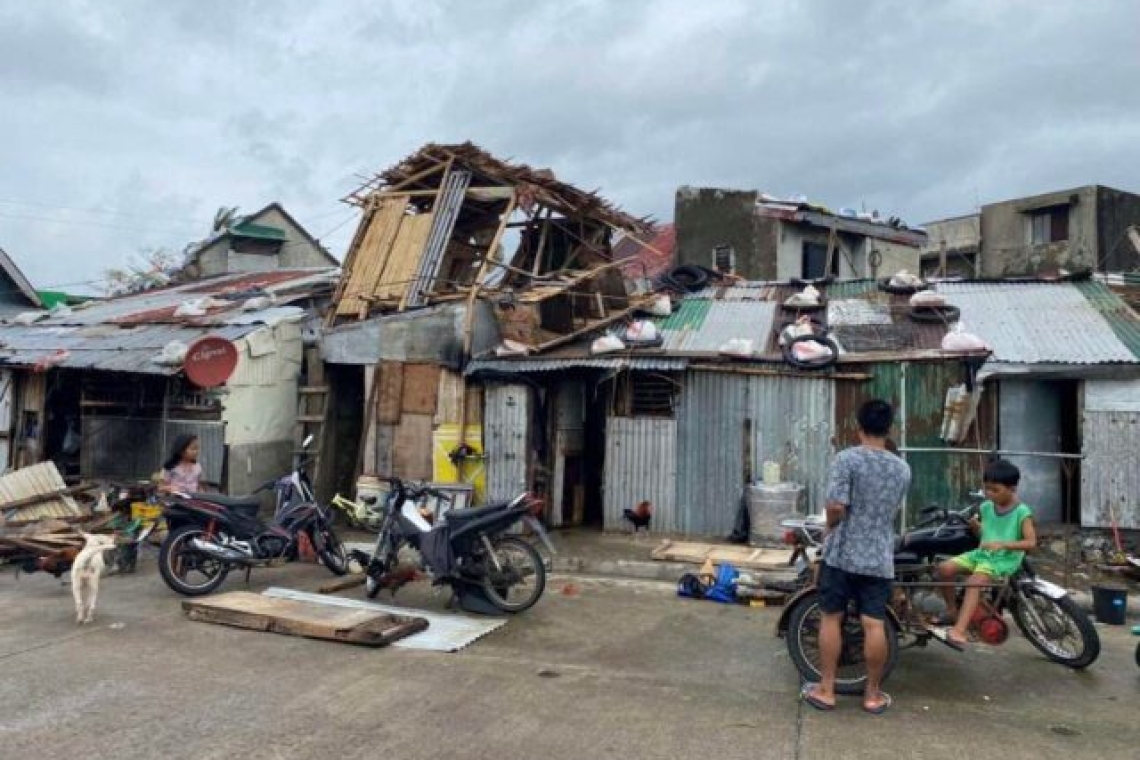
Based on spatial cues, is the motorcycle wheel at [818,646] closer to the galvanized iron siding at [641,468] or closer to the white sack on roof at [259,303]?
the galvanized iron siding at [641,468]

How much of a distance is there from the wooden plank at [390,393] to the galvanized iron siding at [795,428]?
488 cm

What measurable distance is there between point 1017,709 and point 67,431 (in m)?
14.6

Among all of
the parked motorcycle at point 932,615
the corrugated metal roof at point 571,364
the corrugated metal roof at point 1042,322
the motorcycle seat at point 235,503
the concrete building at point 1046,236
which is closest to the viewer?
the parked motorcycle at point 932,615

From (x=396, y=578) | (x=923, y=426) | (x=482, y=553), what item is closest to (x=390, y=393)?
(x=396, y=578)

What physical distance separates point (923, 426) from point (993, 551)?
492cm

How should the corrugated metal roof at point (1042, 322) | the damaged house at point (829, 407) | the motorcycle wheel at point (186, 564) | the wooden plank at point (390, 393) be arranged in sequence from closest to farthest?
the motorcycle wheel at point (186, 564) < the damaged house at point (829, 407) < the corrugated metal roof at point (1042, 322) < the wooden plank at point (390, 393)

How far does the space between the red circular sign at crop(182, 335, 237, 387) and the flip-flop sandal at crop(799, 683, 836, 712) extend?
29.1 ft

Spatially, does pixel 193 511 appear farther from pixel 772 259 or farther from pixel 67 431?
pixel 772 259

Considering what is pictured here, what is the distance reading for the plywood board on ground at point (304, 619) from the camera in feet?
20.4

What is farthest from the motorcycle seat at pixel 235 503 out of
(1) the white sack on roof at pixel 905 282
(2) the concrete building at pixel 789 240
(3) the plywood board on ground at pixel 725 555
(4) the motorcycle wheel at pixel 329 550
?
(2) the concrete building at pixel 789 240

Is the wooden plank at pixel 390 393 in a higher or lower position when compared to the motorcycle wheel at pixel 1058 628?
higher

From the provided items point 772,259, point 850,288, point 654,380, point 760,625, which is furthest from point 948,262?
point 760,625

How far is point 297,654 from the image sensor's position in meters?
5.93

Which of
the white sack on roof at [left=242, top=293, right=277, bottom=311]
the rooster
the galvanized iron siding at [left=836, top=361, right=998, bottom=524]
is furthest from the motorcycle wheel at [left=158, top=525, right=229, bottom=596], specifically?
the galvanized iron siding at [left=836, top=361, right=998, bottom=524]
